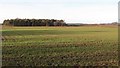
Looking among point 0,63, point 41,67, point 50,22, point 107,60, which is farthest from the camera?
point 50,22

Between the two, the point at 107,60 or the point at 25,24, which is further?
the point at 25,24

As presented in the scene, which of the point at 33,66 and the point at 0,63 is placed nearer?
the point at 33,66

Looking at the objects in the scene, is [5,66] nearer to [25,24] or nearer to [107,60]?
[107,60]

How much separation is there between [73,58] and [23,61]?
2725 mm

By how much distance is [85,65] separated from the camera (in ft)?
45.3

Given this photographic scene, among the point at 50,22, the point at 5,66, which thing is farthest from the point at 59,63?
the point at 50,22

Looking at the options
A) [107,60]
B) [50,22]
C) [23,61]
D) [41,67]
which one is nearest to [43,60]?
[23,61]

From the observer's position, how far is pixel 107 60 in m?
15.5

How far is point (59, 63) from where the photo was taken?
1422 centimetres

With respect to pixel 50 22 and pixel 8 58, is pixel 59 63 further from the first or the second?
pixel 50 22

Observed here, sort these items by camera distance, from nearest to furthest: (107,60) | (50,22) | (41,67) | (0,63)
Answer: (41,67)
(0,63)
(107,60)
(50,22)

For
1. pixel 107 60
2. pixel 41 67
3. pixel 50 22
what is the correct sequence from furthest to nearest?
1. pixel 50 22
2. pixel 107 60
3. pixel 41 67

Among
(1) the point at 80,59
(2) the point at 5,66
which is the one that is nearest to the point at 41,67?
(2) the point at 5,66

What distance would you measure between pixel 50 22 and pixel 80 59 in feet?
318
